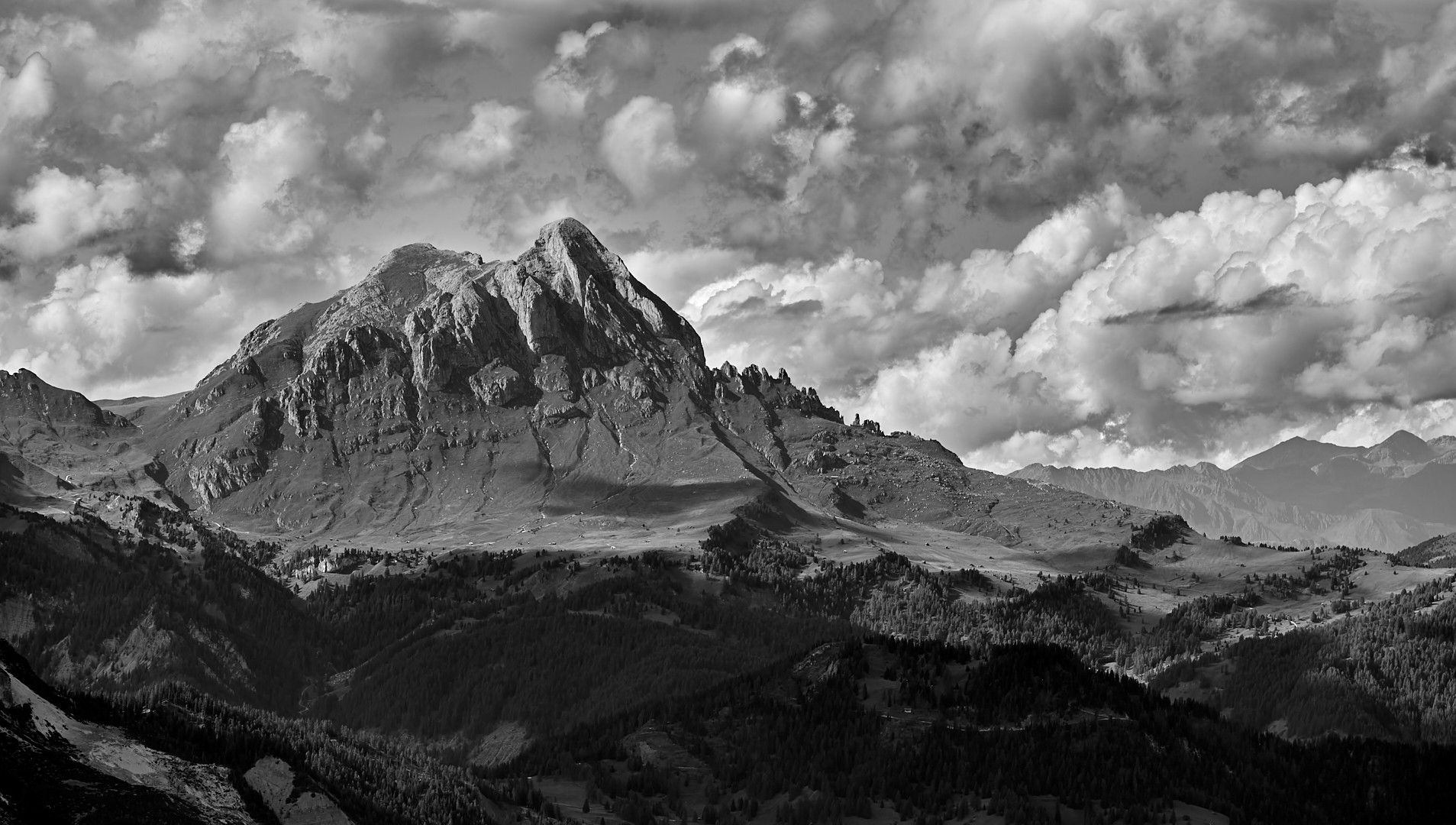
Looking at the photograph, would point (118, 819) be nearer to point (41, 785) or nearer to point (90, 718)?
point (41, 785)

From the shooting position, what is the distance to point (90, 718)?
179125 millimetres

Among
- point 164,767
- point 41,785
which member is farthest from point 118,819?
point 164,767

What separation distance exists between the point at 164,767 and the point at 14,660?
76.2ft

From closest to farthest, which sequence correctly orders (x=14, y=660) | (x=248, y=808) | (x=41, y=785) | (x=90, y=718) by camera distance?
(x=41, y=785)
(x=14, y=660)
(x=90, y=718)
(x=248, y=808)

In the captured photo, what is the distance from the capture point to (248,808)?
194 m

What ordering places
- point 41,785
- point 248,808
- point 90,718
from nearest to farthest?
point 41,785
point 90,718
point 248,808

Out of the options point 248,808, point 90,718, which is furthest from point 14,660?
point 248,808

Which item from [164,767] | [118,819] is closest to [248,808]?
[164,767]

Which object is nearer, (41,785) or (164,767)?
(41,785)

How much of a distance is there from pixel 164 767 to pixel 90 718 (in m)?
10.6

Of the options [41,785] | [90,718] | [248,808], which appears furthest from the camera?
[248,808]

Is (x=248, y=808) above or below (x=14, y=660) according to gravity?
below

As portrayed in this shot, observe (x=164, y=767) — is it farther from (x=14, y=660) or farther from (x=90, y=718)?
(x=14, y=660)

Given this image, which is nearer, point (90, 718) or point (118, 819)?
point (118, 819)
